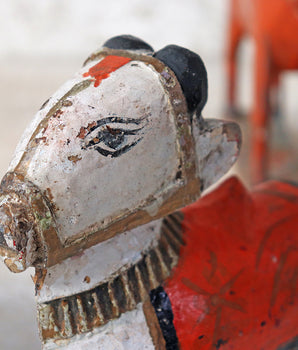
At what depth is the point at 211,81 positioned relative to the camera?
2.16 m

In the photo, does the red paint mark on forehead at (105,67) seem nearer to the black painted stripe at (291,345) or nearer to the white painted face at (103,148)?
the white painted face at (103,148)

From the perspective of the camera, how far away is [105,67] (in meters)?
0.64

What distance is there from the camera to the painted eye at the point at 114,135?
583mm

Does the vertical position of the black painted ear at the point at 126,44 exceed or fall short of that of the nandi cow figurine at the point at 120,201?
it exceeds it

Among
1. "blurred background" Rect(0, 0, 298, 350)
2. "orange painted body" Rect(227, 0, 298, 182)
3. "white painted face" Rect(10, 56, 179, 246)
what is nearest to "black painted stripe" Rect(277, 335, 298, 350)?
"white painted face" Rect(10, 56, 179, 246)

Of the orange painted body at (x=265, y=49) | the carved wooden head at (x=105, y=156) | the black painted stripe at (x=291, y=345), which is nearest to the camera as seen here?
the carved wooden head at (x=105, y=156)

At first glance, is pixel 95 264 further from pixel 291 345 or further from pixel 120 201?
pixel 291 345

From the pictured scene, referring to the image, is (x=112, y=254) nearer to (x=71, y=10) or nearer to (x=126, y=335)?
(x=126, y=335)

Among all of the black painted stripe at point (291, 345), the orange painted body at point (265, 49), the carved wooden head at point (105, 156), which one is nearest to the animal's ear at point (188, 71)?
the carved wooden head at point (105, 156)

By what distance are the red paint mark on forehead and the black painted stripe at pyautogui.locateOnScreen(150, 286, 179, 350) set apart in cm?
27

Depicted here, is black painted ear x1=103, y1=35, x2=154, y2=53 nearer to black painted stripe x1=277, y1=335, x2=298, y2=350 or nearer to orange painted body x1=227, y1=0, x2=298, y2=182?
black painted stripe x1=277, y1=335, x2=298, y2=350

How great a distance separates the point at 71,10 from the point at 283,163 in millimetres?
1248

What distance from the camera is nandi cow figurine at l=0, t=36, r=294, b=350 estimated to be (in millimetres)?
574

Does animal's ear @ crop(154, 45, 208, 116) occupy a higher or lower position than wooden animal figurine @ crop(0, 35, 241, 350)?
higher
